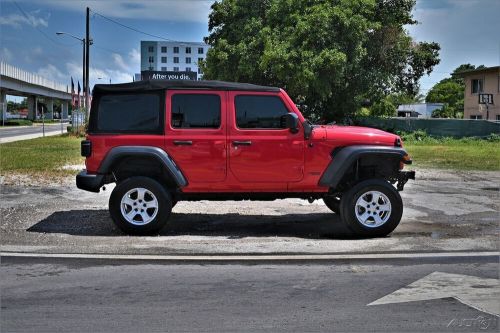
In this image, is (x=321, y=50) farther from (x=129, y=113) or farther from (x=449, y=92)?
(x=449, y=92)

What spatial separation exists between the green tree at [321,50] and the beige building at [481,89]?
9.15 metres

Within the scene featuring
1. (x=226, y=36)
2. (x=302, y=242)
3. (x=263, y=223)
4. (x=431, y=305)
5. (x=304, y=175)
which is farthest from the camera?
(x=226, y=36)

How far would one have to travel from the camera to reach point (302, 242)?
7516mm

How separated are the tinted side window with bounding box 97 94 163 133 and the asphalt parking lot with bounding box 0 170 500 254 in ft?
4.84

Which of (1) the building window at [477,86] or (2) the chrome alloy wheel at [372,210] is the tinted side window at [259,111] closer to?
(2) the chrome alloy wheel at [372,210]

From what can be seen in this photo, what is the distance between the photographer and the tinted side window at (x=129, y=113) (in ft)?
26.1

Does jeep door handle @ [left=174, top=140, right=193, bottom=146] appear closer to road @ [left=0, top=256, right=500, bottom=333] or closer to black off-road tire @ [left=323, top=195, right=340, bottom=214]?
road @ [left=0, top=256, right=500, bottom=333]

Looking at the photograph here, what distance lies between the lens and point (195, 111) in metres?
8.00

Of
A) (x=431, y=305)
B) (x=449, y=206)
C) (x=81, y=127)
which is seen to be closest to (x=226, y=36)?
(x=81, y=127)

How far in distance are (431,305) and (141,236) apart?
418 centimetres

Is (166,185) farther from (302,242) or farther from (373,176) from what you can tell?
(373,176)

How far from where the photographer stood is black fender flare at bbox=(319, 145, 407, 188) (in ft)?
25.6

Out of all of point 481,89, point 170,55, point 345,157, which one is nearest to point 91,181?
point 345,157

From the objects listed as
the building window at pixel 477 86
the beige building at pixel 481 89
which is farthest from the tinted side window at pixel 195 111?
the building window at pixel 477 86
